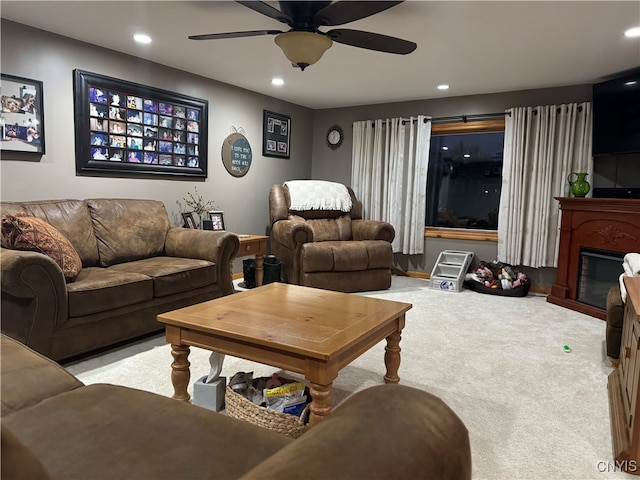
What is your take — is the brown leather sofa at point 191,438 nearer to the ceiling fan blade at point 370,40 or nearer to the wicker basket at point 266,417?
the wicker basket at point 266,417

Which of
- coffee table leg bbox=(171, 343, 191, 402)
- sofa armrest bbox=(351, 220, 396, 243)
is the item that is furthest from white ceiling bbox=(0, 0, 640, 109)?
coffee table leg bbox=(171, 343, 191, 402)

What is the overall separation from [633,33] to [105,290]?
3918mm

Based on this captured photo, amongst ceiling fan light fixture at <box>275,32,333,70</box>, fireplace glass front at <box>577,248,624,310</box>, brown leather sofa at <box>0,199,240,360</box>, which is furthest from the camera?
fireplace glass front at <box>577,248,624,310</box>

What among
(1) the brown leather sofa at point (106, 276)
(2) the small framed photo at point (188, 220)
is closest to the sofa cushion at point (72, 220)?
(1) the brown leather sofa at point (106, 276)

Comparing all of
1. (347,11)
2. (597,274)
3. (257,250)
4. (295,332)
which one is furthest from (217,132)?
(597,274)

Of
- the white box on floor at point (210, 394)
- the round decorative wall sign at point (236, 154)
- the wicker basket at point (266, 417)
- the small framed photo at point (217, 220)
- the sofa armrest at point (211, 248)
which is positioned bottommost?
the white box on floor at point (210, 394)

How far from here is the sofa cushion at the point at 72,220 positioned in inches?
117

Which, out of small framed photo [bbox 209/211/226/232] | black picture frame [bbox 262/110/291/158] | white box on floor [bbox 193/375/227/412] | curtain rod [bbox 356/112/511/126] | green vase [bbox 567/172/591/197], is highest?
curtain rod [bbox 356/112/511/126]

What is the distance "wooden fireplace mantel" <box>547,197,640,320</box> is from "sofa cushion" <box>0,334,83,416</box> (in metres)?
4.11

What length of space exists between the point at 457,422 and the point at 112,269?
9.29ft

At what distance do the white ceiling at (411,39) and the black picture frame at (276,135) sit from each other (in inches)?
23.2

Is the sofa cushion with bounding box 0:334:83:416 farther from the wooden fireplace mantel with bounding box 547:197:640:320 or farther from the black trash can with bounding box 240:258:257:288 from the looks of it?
the wooden fireplace mantel with bounding box 547:197:640:320

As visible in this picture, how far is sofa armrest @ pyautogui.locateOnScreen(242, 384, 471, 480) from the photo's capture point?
0.63 m

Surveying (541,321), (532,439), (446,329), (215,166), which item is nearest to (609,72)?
(541,321)
